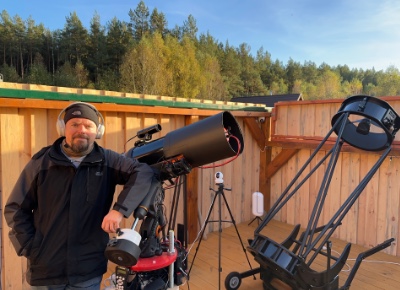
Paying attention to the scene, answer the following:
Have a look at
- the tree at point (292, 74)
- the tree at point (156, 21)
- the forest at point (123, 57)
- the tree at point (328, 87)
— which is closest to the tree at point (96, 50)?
the forest at point (123, 57)

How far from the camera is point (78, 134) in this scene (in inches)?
56.2

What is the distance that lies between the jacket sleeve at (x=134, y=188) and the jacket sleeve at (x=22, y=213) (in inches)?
18.5

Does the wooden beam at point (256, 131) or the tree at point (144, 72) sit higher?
the tree at point (144, 72)

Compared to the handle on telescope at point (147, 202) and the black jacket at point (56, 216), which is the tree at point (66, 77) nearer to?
the black jacket at point (56, 216)

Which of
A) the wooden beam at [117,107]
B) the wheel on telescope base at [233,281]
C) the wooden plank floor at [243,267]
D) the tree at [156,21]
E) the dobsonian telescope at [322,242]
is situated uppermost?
the tree at [156,21]

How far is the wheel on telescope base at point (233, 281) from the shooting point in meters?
2.60

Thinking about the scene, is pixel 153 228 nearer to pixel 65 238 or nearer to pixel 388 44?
pixel 65 238

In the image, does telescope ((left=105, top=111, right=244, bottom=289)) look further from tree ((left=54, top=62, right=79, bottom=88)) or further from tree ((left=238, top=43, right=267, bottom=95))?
tree ((left=238, top=43, right=267, bottom=95))

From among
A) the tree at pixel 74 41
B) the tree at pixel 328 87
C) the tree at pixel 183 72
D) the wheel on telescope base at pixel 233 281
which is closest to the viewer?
the wheel on telescope base at pixel 233 281

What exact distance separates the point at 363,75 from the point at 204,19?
38.4m

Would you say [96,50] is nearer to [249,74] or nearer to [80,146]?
[249,74]

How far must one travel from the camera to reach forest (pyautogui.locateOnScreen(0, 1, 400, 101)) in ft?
81.3

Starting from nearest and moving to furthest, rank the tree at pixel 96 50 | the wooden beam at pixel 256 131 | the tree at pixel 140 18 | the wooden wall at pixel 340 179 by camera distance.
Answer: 1. the wooden wall at pixel 340 179
2. the wooden beam at pixel 256 131
3. the tree at pixel 96 50
4. the tree at pixel 140 18

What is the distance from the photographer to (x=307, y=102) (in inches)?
161
